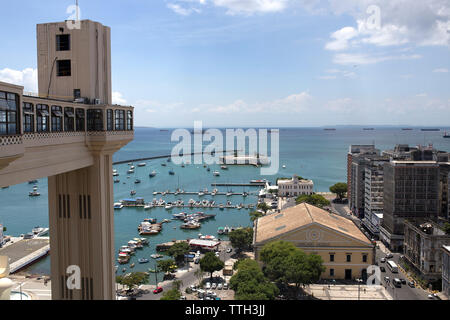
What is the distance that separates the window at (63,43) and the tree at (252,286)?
10.8 m

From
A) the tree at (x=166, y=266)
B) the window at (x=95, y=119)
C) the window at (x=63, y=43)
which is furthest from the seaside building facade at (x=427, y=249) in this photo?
the window at (x=63, y=43)

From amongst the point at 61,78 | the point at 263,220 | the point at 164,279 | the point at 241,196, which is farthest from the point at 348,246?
the point at 241,196

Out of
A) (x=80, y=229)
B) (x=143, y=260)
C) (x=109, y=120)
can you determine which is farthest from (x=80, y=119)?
(x=143, y=260)

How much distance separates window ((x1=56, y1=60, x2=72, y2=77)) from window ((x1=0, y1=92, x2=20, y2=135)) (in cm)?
309

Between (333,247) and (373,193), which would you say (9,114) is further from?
(373,193)

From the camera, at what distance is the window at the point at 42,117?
5.82 meters

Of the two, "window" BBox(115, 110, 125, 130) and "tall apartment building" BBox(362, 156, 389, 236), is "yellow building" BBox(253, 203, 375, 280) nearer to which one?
"tall apartment building" BBox(362, 156, 389, 236)

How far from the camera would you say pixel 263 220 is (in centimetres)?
2806

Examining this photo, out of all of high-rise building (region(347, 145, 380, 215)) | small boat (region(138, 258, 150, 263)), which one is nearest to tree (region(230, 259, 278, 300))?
small boat (region(138, 258, 150, 263))

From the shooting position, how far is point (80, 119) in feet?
24.0

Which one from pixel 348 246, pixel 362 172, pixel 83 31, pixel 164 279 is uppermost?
pixel 83 31

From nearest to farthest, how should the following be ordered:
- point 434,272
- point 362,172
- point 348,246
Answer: point 434,272
point 348,246
point 362,172
